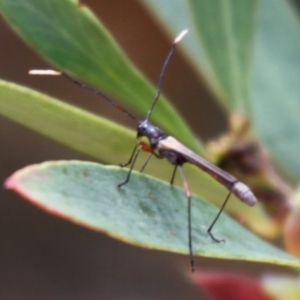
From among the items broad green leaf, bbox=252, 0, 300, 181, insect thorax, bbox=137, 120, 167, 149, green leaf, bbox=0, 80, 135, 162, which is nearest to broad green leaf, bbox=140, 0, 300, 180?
broad green leaf, bbox=252, 0, 300, 181

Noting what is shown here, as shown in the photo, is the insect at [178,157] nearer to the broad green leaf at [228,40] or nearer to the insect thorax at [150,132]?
the insect thorax at [150,132]

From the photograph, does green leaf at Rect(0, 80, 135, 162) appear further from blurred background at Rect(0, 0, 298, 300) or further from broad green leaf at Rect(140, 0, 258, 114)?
blurred background at Rect(0, 0, 298, 300)

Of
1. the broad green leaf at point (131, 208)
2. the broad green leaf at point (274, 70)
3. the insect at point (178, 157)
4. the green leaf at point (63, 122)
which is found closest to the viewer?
the broad green leaf at point (131, 208)

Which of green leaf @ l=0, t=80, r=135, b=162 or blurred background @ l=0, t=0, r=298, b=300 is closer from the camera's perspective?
green leaf @ l=0, t=80, r=135, b=162

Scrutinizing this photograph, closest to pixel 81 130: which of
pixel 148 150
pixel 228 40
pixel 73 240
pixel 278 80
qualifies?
pixel 148 150

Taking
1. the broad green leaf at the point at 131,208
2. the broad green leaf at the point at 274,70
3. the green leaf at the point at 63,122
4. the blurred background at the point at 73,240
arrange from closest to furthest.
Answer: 1. the broad green leaf at the point at 131,208
2. the green leaf at the point at 63,122
3. the broad green leaf at the point at 274,70
4. the blurred background at the point at 73,240

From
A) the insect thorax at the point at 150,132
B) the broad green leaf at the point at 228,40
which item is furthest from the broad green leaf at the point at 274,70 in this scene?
the insect thorax at the point at 150,132

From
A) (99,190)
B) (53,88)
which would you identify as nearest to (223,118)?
(53,88)

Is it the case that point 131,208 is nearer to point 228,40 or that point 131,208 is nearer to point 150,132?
point 150,132
